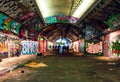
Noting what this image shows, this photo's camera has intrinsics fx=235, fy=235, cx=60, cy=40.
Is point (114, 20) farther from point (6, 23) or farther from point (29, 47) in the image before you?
point (29, 47)

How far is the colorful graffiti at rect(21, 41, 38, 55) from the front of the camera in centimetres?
4138

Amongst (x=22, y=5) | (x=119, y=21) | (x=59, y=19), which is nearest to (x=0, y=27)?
(x=22, y=5)

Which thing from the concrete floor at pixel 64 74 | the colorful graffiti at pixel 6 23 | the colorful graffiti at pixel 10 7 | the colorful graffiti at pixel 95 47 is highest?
the colorful graffiti at pixel 10 7

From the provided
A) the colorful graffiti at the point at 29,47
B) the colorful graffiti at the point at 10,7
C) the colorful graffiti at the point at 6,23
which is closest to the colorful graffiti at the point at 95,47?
the colorful graffiti at the point at 29,47

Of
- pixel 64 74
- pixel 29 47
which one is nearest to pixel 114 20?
pixel 64 74

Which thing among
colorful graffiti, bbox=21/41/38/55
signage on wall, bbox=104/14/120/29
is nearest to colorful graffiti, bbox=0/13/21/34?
colorful graffiti, bbox=21/41/38/55

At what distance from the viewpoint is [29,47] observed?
1715 inches

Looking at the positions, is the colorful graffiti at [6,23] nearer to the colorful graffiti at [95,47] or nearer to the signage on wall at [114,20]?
the signage on wall at [114,20]

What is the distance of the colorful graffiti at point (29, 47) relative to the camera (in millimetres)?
41378

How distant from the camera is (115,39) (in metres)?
36.1

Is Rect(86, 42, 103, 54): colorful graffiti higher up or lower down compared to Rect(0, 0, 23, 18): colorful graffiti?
lower down

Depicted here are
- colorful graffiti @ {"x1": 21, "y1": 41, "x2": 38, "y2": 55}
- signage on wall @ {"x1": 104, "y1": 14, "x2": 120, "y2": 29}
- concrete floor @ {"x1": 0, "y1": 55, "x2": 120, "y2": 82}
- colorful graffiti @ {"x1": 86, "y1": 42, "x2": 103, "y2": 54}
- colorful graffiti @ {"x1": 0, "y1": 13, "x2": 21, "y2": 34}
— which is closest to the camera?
concrete floor @ {"x1": 0, "y1": 55, "x2": 120, "y2": 82}

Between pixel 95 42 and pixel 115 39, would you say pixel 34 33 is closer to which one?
pixel 95 42

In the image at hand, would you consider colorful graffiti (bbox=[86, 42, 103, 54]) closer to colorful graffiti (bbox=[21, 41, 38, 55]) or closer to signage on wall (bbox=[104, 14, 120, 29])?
colorful graffiti (bbox=[21, 41, 38, 55])
